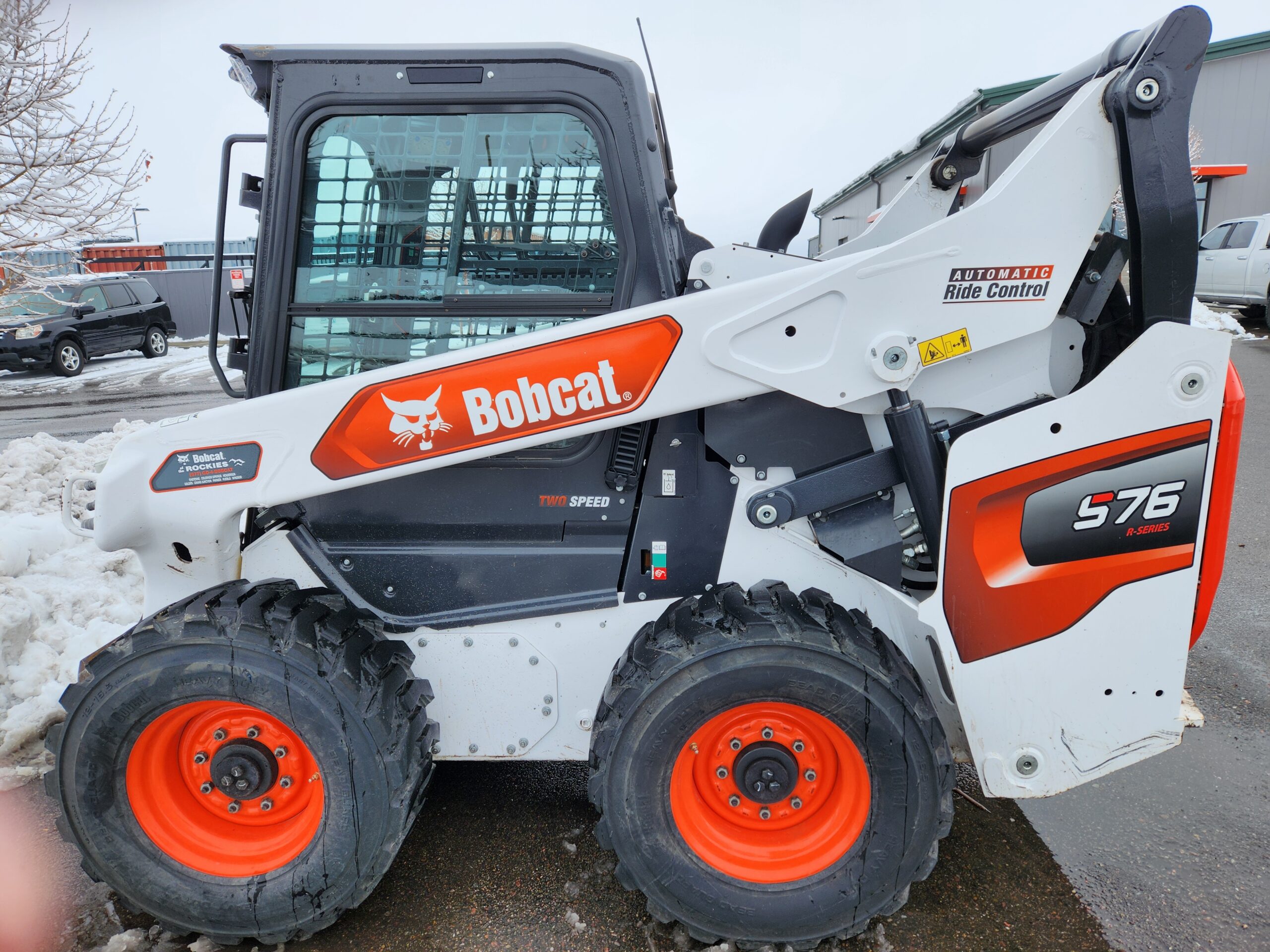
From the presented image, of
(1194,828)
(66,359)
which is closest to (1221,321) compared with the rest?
(1194,828)

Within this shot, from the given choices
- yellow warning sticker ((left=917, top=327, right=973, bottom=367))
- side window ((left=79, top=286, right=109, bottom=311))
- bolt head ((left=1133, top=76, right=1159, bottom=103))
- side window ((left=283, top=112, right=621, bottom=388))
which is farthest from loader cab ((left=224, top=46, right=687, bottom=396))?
side window ((left=79, top=286, right=109, bottom=311))

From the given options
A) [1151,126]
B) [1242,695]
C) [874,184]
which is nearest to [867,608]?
[1151,126]

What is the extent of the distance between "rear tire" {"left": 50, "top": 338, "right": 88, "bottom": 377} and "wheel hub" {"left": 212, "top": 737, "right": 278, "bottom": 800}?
50.3ft

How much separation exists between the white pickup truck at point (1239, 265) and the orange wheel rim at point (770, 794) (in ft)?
45.8

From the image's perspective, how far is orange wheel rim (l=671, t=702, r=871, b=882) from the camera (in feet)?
7.74

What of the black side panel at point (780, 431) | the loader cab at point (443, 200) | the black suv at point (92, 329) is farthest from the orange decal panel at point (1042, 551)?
the black suv at point (92, 329)

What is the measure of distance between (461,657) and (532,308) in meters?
1.16

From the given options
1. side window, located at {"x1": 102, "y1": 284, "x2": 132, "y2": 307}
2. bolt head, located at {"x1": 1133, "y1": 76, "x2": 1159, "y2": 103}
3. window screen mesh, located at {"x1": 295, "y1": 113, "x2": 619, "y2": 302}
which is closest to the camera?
bolt head, located at {"x1": 1133, "y1": 76, "x2": 1159, "y2": 103}

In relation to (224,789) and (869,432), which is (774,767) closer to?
(869,432)

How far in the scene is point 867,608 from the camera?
2.61 m

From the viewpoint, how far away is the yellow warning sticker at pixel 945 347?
7.47 ft

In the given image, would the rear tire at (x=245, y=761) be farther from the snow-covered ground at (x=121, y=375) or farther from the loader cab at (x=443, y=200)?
the snow-covered ground at (x=121, y=375)

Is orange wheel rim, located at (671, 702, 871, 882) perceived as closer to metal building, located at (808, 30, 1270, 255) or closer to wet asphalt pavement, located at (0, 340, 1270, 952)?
wet asphalt pavement, located at (0, 340, 1270, 952)

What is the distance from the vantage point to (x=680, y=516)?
2.64m
